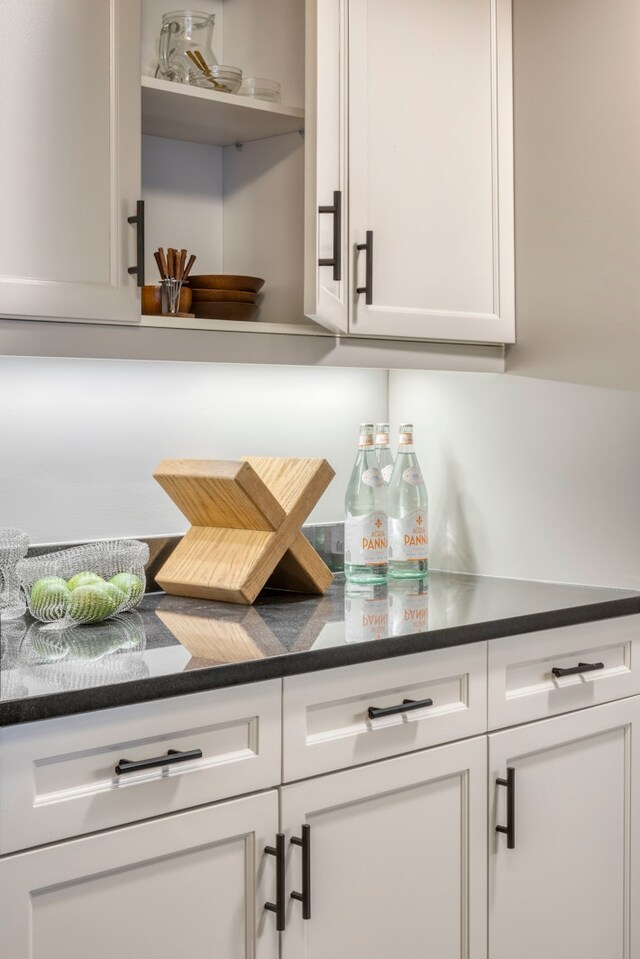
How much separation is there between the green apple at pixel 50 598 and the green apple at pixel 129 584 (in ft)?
0.32

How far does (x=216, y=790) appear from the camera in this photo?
1478mm

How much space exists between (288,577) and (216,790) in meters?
0.70

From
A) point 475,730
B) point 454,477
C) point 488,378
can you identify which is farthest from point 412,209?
point 475,730

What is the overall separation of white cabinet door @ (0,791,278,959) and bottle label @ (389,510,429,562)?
2.79ft

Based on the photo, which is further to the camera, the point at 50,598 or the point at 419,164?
the point at 419,164

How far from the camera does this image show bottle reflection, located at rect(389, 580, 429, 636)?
5.79ft

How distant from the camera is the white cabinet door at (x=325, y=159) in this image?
1949 millimetres

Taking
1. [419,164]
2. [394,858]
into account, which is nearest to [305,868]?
[394,858]

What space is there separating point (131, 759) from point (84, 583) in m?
0.44

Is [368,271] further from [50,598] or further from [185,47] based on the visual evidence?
[50,598]

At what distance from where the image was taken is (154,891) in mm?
1412

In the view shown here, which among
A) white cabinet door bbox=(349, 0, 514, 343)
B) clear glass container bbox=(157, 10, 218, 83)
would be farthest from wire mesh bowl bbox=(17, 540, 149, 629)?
clear glass container bbox=(157, 10, 218, 83)

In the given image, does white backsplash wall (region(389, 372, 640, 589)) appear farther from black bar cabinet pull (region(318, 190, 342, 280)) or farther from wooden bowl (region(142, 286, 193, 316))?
wooden bowl (region(142, 286, 193, 316))

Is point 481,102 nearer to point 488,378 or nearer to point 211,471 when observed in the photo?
point 488,378
